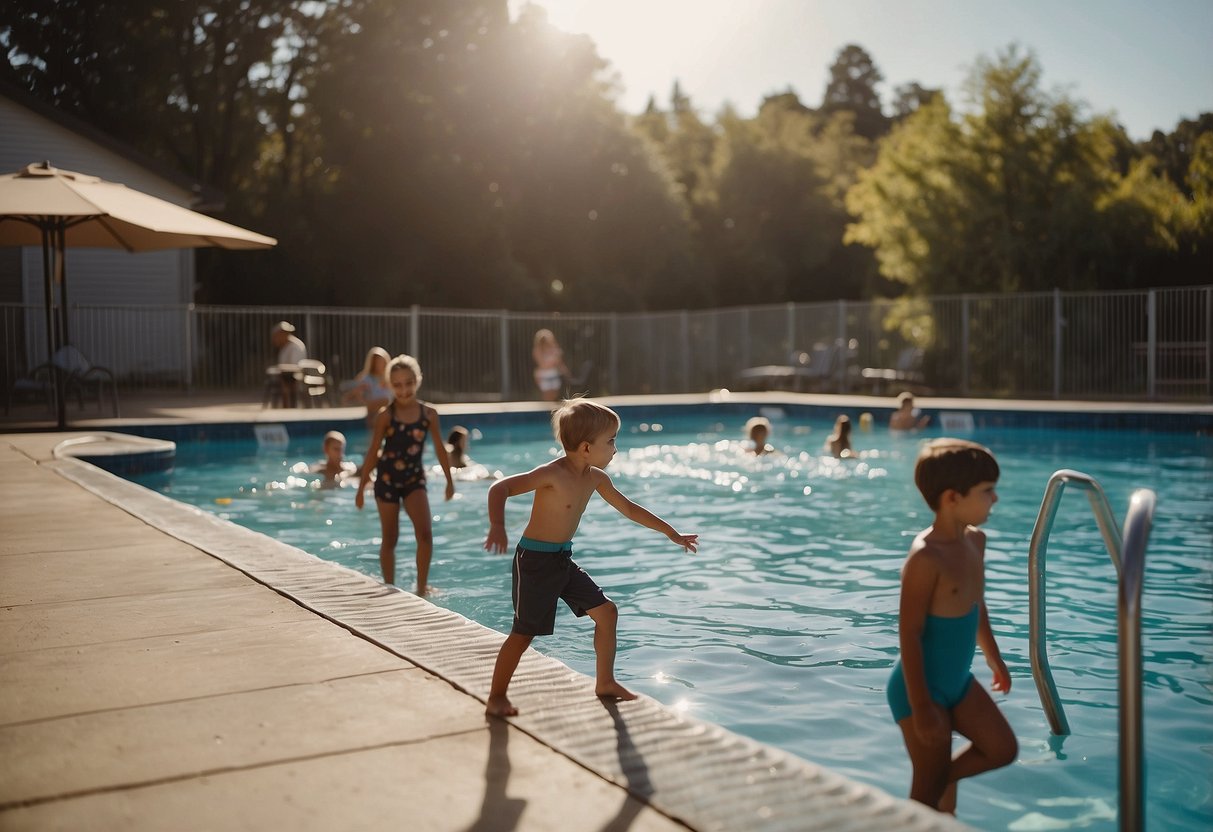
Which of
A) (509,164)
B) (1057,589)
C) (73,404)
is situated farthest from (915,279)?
(1057,589)

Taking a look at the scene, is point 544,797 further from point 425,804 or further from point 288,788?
point 288,788

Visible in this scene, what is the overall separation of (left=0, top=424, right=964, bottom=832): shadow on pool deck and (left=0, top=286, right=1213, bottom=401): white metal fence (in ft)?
53.6

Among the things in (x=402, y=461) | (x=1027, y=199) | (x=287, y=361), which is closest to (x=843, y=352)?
(x=1027, y=199)

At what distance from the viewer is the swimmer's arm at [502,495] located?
145 inches

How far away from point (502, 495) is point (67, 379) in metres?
13.5

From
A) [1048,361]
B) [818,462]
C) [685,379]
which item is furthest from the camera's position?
[685,379]

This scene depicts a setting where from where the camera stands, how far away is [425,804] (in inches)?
105

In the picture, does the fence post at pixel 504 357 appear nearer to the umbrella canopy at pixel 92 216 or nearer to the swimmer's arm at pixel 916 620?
the umbrella canopy at pixel 92 216

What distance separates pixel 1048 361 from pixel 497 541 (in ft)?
69.5

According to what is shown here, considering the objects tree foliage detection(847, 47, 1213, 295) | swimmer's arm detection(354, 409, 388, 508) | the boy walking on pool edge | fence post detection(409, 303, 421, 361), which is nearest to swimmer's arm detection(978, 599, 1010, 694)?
the boy walking on pool edge

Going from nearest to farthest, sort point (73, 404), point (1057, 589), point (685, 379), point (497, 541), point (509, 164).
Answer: point (497, 541), point (1057, 589), point (73, 404), point (685, 379), point (509, 164)

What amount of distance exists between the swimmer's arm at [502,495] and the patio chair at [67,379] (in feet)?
38.3

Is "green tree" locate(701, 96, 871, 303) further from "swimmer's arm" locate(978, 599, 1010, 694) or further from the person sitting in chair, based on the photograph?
"swimmer's arm" locate(978, 599, 1010, 694)

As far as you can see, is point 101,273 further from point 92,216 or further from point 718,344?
point 718,344
